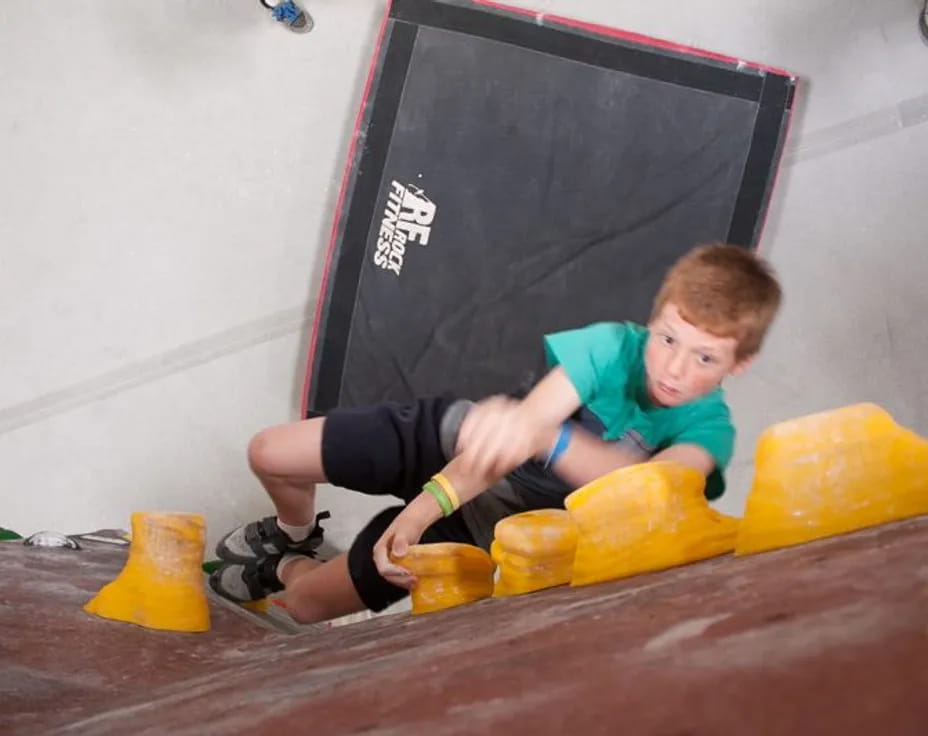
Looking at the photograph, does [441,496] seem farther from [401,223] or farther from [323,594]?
[401,223]

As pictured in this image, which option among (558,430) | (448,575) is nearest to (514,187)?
(558,430)

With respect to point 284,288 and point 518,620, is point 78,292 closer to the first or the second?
point 284,288

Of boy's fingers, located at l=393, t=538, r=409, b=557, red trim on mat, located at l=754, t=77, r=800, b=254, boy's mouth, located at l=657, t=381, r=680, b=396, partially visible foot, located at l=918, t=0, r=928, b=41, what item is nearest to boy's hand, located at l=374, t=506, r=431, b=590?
boy's fingers, located at l=393, t=538, r=409, b=557

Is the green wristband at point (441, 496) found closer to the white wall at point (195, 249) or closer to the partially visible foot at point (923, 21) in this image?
the white wall at point (195, 249)

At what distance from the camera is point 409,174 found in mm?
1464

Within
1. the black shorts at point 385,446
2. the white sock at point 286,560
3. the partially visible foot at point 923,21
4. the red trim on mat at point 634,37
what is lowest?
the white sock at point 286,560

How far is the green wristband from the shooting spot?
0.89 meters

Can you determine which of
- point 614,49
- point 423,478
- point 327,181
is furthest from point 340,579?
point 614,49

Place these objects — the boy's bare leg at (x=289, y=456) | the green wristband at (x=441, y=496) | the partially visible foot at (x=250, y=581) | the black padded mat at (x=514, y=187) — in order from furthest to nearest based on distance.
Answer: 1. the black padded mat at (x=514, y=187)
2. the partially visible foot at (x=250, y=581)
3. the boy's bare leg at (x=289, y=456)
4. the green wristband at (x=441, y=496)

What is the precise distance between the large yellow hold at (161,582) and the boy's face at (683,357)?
1.48ft

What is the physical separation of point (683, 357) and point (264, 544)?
67 centimetres

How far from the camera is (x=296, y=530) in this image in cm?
125

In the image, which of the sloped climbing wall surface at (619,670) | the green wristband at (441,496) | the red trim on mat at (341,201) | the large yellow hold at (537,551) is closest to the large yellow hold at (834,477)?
the sloped climbing wall surface at (619,670)

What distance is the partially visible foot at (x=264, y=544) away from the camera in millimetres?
1256
